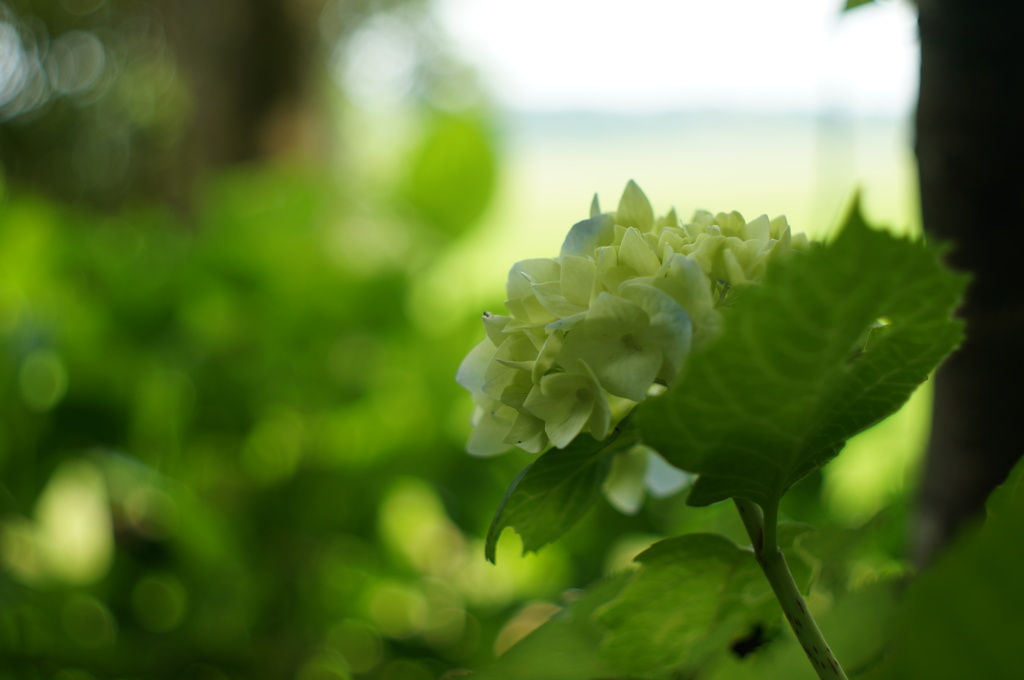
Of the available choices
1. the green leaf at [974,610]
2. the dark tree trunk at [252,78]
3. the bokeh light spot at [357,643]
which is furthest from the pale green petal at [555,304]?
the dark tree trunk at [252,78]

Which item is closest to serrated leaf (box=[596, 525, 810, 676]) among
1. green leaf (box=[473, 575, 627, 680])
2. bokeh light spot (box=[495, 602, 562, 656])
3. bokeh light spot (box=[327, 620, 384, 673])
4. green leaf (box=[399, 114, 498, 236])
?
green leaf (box=[473, 575, 627, 680])

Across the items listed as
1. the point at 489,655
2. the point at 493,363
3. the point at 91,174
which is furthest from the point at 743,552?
the point at 91,174

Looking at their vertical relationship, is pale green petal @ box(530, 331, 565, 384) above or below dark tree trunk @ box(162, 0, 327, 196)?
below

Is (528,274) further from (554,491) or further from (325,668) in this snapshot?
(325,668)

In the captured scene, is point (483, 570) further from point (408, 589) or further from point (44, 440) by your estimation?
point (44, 440)

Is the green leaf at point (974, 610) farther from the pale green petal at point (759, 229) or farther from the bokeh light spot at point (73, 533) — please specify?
the bokeh light spot at point (73, 533)

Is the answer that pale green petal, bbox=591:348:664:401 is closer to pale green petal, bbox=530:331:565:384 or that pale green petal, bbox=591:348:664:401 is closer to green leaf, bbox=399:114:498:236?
pale green petal, bbox=530:331:565:384
